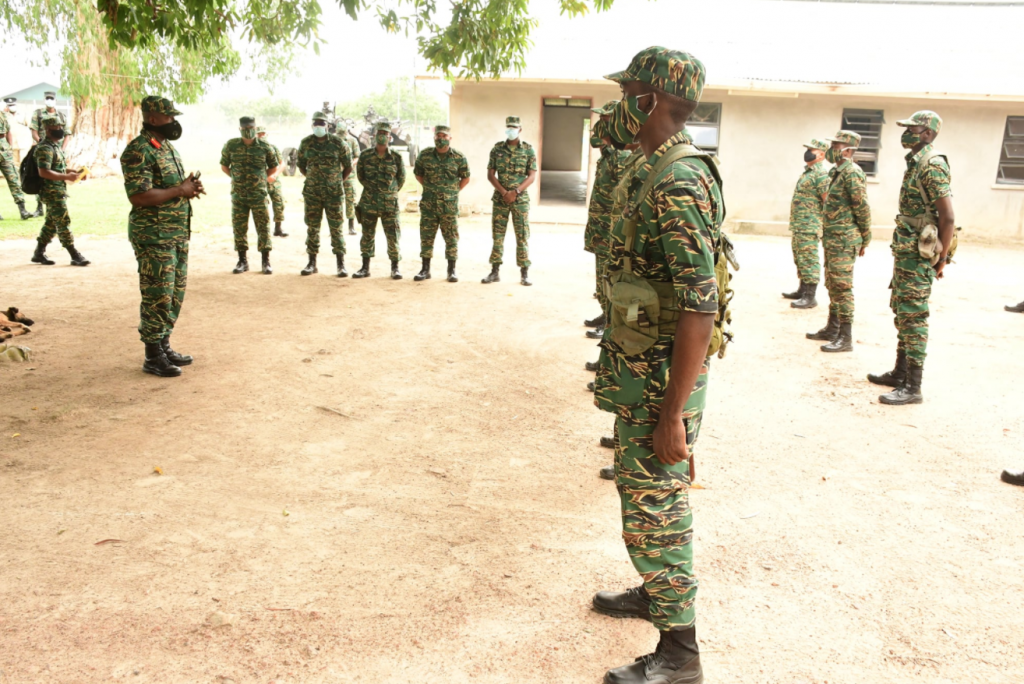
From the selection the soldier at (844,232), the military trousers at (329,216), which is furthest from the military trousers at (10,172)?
the soldier at (844,232)

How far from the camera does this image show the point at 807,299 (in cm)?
839

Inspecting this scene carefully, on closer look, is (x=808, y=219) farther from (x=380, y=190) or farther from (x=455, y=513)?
(x=455, y=513)

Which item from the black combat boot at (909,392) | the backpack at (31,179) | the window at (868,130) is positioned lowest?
the black combat boot at (909,392)

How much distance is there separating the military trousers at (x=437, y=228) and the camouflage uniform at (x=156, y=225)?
13.3ft

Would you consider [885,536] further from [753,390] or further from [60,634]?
[60,634]

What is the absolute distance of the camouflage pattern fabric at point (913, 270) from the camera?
515 cm

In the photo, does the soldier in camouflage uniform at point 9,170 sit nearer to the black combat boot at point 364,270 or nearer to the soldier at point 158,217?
the black combat boot at point 364,270

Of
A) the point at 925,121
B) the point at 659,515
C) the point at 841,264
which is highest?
the point at 925,121

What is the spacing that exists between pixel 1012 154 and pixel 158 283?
631 inches

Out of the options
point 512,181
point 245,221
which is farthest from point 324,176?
point 512,181

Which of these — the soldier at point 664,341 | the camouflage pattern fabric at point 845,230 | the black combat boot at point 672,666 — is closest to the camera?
the soldier at point 664,341

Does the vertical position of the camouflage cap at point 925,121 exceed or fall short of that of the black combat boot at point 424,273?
it exceeds it

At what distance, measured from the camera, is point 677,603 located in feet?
7.59

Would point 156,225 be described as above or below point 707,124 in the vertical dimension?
below
